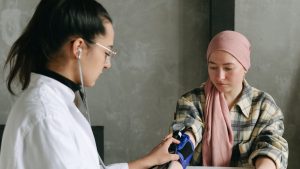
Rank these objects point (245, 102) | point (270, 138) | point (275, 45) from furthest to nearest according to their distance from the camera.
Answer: point (275, 45) → point (245, 102) → point (270, 138)

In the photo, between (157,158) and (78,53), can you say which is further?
(157,158)

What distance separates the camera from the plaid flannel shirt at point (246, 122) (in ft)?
5.94

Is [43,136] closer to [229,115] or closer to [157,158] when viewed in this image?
[157,158]

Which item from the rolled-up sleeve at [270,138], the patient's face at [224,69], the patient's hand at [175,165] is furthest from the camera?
the patient's face at [224,69]

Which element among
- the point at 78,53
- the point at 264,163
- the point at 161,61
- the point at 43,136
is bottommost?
the point at 264,163

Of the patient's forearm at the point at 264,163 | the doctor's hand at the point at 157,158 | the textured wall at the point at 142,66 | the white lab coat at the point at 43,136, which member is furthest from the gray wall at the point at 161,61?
the white lab coat at the point at 43,136

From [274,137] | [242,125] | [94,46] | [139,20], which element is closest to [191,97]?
[242,125]

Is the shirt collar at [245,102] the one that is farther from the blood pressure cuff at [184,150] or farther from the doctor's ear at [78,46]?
the doctor's ear at [78,46]

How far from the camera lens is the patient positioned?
1812 mm

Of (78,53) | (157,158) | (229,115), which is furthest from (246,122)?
(78,53)

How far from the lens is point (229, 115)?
1876 millimetres

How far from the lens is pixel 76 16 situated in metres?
1.06

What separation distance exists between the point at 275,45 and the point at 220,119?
1.19 meters

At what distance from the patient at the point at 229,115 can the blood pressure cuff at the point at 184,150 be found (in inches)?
4.0
